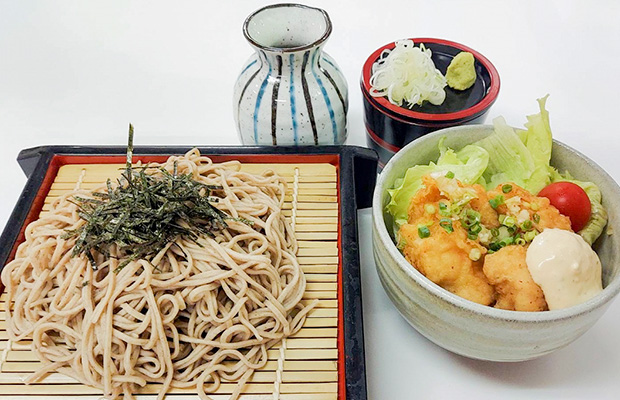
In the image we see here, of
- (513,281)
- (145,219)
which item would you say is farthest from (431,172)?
(145,219)

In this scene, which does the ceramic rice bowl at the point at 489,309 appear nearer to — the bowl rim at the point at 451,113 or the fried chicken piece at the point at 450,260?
the fried chicken piece at the point at 450,260

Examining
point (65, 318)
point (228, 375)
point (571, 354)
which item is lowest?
point (571, 354)

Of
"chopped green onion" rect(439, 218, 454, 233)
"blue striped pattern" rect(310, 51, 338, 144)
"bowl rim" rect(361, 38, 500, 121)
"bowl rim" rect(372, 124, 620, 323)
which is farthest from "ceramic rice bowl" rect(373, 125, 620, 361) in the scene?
"blue striped pattern" rect(310, 51, 338, 144)

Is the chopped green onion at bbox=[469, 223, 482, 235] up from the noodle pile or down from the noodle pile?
up

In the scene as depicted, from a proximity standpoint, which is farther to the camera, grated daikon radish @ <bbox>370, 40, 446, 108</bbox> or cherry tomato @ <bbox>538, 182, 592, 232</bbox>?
grated daikon radish @ <bbox>370, 40, 446, 108</bbox>

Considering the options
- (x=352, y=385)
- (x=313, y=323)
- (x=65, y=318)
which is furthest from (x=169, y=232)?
(x=352, y=385)

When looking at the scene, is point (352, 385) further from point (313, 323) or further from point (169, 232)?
point (169, 232)

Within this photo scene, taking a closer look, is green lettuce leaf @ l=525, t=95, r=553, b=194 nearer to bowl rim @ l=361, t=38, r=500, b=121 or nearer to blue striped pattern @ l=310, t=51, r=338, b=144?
bowl rim @ l=361, t=38, r=500, b=121
